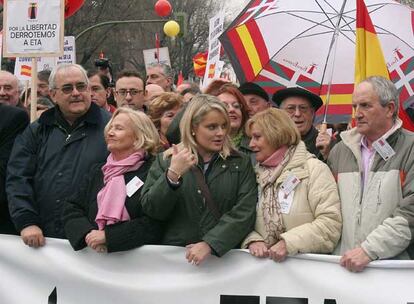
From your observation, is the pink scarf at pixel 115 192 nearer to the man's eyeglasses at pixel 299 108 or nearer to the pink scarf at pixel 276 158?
the pink scarf at pixel 276 158

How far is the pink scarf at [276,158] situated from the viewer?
14.2 feet

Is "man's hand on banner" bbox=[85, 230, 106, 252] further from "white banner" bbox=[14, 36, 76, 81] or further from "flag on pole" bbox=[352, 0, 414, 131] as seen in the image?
"white banner" bbox=[14, 36, 76, 81]

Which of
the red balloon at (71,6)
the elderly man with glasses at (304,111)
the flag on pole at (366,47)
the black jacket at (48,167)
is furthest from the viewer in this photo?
the red balloon at (71,6)

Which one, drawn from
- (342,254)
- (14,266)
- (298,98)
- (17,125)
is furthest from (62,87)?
(342,254)

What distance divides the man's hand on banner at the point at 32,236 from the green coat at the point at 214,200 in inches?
33.1

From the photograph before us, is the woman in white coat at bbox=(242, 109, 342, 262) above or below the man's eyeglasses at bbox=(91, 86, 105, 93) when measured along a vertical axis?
below

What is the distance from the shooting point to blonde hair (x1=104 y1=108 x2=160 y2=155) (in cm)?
464

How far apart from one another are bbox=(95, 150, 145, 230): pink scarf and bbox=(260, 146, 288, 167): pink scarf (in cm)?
82

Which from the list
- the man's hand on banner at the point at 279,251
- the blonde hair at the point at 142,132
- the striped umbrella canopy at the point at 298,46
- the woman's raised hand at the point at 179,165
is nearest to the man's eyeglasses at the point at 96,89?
the striped umbrella canopy at the point at 298,46

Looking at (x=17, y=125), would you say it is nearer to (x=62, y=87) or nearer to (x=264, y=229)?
(x=62, y=87)

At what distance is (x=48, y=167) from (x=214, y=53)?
5484mm

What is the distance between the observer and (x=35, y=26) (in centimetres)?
620

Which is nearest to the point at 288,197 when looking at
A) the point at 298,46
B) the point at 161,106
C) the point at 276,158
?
the point at 276,158

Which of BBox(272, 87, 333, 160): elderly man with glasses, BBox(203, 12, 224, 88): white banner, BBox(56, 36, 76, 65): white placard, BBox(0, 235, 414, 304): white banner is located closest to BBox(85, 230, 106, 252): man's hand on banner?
BBox(0, 235, 414, 304): white banner
